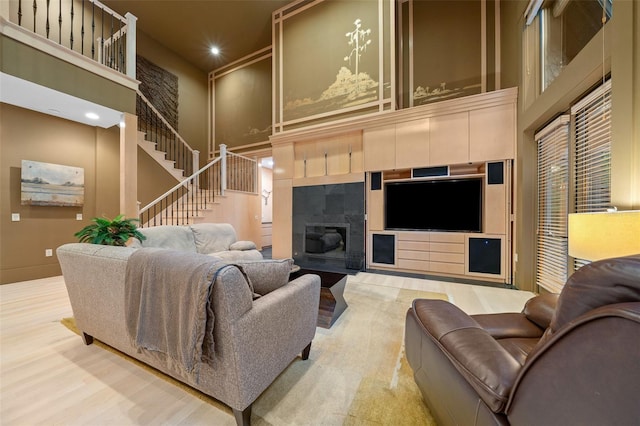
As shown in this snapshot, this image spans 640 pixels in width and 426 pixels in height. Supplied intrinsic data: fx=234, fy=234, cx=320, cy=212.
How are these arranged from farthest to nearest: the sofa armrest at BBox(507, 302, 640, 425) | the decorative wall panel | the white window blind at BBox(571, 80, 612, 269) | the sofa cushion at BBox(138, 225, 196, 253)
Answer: the decorative wall panel
the sofa cushion at BBox(138, 225, 196, 253)
the white window blind at BBox(571, 80, 612, 269)
the sofa armrest at BBox(507, 302, 640, 425)

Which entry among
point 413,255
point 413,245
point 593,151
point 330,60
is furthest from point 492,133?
point 330,60

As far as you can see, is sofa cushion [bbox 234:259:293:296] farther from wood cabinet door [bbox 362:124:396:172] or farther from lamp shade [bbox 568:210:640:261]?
wood cabinet door [bbox 362:124:396:172]

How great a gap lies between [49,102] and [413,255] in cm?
606

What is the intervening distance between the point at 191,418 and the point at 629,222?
252 cm

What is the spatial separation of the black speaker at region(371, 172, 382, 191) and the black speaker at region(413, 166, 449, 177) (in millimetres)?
594

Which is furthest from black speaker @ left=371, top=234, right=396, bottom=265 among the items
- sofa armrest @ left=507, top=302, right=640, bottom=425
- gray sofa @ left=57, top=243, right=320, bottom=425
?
sofa armrest @ left=507, top=302, right=640, bottom=425

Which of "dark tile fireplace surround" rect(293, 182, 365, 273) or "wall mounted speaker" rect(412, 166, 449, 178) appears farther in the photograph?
"dark tile fireplace surround" rect(293, 182, 365, 273)

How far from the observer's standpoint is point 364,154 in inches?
171

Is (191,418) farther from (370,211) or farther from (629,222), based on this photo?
(370,211)

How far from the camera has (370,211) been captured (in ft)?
14.2

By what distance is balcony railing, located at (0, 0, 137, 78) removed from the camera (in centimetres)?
347

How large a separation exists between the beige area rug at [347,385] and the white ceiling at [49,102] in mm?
3042

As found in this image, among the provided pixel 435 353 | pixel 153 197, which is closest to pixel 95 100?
pixel 153 197

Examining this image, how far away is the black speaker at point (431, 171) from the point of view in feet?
12.5
